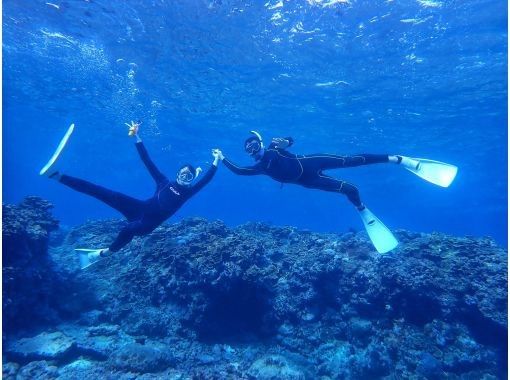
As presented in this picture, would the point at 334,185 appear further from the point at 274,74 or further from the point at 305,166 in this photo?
the point at 274,74

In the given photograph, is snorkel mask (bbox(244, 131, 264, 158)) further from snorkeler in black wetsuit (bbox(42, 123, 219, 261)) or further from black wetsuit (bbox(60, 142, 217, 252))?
snorkeler in black wetsuit (bbox(42, 123, 219, 261))

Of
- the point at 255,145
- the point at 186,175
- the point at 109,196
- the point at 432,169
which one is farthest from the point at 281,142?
the point at 109,196

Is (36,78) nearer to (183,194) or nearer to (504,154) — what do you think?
(183,194)

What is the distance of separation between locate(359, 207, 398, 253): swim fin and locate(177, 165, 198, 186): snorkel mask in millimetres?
4931

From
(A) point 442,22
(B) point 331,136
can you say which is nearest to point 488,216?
(B) point 331,136

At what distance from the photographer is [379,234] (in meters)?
9.23

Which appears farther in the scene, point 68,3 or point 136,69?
point 136,69

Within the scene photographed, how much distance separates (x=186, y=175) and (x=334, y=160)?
13.3ft

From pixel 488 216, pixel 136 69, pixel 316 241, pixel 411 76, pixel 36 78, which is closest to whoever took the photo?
pixel 316 241

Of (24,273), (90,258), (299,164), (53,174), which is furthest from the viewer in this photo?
(299,164)

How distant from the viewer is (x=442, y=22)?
47.4 feet

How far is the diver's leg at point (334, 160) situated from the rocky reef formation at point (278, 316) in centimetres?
278

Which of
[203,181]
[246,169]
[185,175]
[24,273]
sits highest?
[246,169]

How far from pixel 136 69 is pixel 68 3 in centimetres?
646
